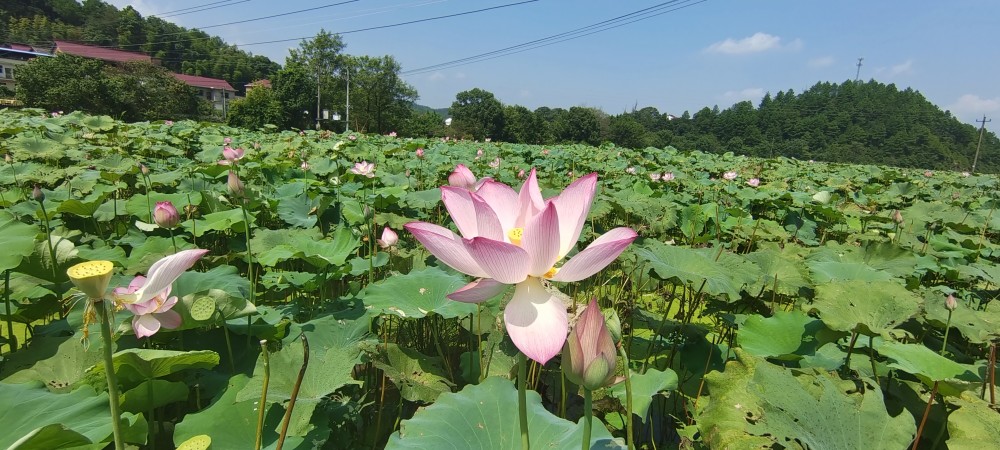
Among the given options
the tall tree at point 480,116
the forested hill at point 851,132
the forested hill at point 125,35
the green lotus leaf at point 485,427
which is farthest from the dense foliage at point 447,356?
the forested hill at point 125,35

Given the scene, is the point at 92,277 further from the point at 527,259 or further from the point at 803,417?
the point at 803,417

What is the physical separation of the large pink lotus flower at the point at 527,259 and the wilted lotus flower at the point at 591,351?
3 cm

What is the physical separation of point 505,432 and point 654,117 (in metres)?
57.4

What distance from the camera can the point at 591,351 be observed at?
→ 1.55ft

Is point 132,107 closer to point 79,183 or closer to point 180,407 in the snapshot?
point 79,183

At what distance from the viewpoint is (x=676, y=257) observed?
1.37 meters

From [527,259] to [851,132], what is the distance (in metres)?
45.2

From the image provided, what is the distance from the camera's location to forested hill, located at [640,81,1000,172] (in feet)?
102

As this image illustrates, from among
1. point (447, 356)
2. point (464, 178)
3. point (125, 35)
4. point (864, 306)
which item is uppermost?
point (125, 35)

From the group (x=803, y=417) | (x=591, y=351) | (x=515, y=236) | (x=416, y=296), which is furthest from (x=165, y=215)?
(x=803, y=417)

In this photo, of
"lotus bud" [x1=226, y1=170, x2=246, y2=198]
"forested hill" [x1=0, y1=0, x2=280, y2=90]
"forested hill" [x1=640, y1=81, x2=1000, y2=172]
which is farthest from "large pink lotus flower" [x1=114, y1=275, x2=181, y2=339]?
"forested hill" [x1=0, y1=0, x2=280, y2=90]

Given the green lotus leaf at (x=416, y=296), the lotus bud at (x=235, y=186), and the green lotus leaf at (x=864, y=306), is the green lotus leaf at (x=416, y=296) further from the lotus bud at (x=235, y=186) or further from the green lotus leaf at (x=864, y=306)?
the green lotus leaf at (x=864, y=306)

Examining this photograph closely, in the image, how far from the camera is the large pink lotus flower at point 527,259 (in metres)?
0.44

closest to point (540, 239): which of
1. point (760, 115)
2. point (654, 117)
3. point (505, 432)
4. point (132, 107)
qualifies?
point (505, 432)
